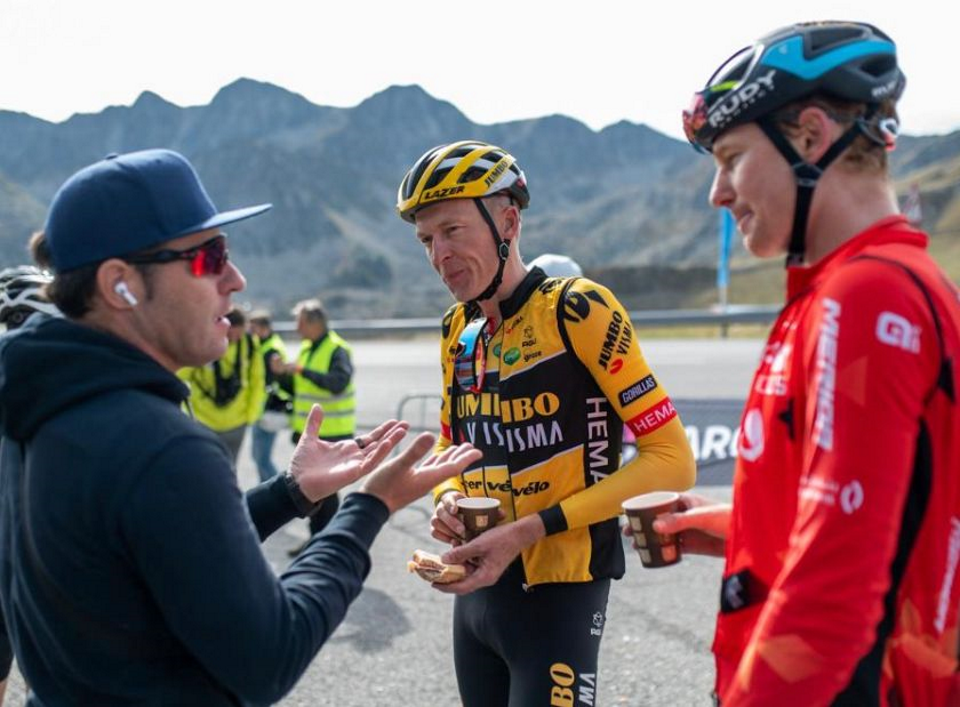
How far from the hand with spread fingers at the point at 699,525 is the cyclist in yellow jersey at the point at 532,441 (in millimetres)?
593

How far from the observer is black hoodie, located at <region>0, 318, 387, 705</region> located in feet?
5.27

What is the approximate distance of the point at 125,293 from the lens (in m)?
1.84

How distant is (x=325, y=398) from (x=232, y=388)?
90 cm

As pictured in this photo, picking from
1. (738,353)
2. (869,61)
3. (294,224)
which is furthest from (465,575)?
(294,224)

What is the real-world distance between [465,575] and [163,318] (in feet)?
4.05

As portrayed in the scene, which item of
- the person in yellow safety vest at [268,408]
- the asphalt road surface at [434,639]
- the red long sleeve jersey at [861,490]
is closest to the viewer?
the red long sleeve jersey at [861,490]

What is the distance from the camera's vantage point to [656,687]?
15.4 ft

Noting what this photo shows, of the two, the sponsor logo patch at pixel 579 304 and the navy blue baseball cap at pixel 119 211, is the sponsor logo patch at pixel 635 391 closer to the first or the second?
the sponsor logo patch at pixel 579 304

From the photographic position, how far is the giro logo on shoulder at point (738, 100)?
165 centimetres

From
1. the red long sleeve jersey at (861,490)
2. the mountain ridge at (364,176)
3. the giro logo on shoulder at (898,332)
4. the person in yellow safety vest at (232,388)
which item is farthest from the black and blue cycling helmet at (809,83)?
the mountain ridge at (364,176)

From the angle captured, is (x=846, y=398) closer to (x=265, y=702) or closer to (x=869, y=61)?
(x=869, y=61)

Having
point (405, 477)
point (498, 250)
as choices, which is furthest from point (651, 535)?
point (498, 250)

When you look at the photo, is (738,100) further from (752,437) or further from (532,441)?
(532,441)

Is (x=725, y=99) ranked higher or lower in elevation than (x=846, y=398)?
higher
